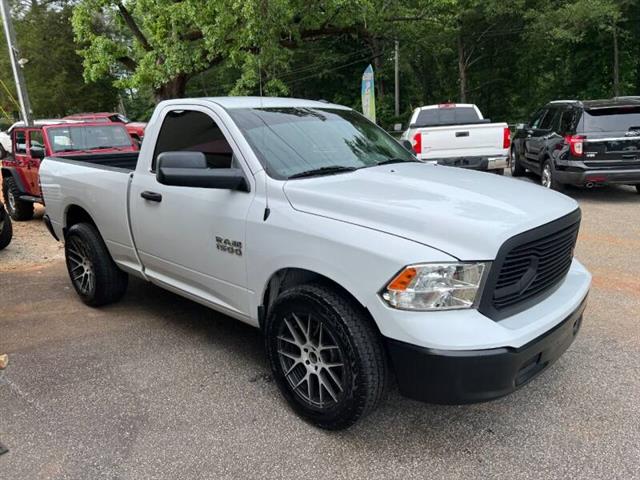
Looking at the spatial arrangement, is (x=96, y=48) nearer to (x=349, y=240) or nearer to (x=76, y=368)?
(x=76, y=368)

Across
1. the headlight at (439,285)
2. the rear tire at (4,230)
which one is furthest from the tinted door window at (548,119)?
the rear tire at (4,230)

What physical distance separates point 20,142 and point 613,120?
34.1 feet

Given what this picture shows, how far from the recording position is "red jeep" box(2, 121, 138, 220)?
8.92 m

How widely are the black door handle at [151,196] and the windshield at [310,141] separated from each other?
828mm

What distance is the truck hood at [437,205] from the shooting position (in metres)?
2.52

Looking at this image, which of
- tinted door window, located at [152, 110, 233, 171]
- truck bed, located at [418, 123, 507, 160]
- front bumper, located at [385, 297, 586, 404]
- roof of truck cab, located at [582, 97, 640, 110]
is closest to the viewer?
front bumper, located at [385, 297, 586, 404]

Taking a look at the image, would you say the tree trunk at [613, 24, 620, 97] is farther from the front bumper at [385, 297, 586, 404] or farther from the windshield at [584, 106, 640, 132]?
the front bumper at [385, 297, 586, 404]

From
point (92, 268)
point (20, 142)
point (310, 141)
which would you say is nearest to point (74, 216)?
point (92, 268)

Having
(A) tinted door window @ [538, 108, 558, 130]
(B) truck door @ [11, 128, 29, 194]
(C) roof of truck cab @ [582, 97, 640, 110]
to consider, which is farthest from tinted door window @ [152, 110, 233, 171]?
(A) tinted door window @ [538, 108, 558, 130]

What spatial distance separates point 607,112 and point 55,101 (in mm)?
35854

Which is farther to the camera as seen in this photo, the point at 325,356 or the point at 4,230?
the point at 4,230

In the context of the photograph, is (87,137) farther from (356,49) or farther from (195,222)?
(356,49)

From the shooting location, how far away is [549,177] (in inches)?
397

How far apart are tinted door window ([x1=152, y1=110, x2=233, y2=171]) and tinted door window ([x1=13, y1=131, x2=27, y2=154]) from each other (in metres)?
6.79
